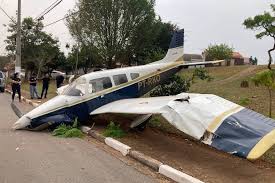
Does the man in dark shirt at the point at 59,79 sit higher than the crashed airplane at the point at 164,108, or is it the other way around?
the crashed airplane at the point at 164,108

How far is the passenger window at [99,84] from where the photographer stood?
1487 centimetres

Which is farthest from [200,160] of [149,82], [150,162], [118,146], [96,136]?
[149,82]

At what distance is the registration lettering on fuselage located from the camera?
53.7 feet

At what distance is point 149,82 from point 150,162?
746cm

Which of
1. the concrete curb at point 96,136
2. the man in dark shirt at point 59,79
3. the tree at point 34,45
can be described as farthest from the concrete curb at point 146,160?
the tree at point 34,45

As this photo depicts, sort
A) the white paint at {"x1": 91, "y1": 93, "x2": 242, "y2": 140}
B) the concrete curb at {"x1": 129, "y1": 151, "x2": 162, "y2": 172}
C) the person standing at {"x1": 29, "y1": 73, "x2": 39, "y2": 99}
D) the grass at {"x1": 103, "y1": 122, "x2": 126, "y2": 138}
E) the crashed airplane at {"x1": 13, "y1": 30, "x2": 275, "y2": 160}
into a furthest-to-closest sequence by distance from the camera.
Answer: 1. the person standing at {"x1": 29, "y1": 73, "x2": 39, "y2": 99}
2. the grass at {"x1": 103, "y1": 122, "x2": 126, "y2": 138}
3. the white paint at {"x1": 91, "y1": 93, "x2": 242, "y2": 140}
4. the concrete curb at {"x1": 129, "y1": 151, "x2": 162, "y2": 172}
5. the crashed airplane at {"x1": 13, "y1": 30, "x2": 275, "y2": 160}

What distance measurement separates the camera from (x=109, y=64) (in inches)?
1748

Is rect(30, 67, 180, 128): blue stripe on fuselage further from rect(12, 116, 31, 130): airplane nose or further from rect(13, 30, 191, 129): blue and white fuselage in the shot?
rect(12, 116, 31, 130): airplane nose

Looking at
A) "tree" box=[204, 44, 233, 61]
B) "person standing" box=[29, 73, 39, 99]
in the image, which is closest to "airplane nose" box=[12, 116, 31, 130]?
"person standing" box=[29, 73, 39, 99]

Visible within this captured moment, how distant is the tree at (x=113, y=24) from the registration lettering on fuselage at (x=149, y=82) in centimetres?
2730

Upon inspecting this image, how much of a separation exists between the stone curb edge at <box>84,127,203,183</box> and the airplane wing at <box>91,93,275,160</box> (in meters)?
0.87

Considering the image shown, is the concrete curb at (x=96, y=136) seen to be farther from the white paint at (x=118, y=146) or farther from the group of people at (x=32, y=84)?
the group of people at (x=32, y=84)

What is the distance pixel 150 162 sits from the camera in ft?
31.3

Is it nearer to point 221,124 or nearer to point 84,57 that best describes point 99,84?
point 221,124
